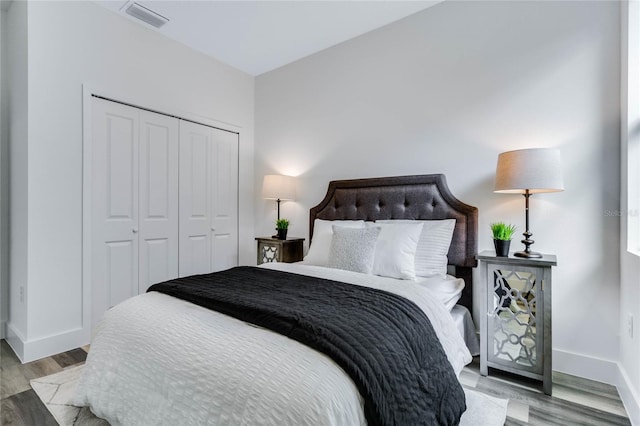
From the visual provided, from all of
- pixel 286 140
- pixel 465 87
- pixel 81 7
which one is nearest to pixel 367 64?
pixel 465 87

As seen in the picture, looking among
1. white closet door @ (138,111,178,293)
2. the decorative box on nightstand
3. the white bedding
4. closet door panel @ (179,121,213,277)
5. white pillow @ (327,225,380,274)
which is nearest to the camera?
the white bedding

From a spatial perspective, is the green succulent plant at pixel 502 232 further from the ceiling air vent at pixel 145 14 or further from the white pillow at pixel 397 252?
the ceiling air vent at pixel 145 14

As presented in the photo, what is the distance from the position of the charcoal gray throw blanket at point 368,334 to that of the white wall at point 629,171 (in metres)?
1.23

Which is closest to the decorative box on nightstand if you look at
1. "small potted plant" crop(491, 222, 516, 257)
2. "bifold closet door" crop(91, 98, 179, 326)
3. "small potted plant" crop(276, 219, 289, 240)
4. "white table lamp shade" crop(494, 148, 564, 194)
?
"small potted plant" crop(491, 222, 516, 257)

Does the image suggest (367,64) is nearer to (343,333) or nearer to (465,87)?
(465,87)

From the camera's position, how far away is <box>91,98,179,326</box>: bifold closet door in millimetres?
2762

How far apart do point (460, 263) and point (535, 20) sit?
1854 mm

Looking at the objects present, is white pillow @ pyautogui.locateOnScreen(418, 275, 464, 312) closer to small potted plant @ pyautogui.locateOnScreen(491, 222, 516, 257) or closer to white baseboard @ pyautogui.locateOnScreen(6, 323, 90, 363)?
small potted plant @ pyautogui.locateOnScreen(491, 222, 516, 257)

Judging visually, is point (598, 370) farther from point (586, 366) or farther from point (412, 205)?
point (412, 205)

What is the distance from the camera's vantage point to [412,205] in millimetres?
2707

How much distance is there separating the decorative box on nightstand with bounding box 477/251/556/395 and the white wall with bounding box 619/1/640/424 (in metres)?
0.38

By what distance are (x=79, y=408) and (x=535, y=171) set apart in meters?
3.04

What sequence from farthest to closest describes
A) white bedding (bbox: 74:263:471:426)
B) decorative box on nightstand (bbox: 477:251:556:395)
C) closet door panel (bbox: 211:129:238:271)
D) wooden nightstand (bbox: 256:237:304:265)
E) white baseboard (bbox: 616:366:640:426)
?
closet door panel (bbox: 211:129:238:271) < wooden nightstand (bbox: 256:237:304:265) < decorative box on nightstand (bbox: 477:251:556:395) < white baseboard (bbox: 616:366:640:426) < white bedding (bbox: 74:263:471:426)

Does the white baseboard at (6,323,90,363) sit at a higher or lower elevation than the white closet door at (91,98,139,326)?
lower
